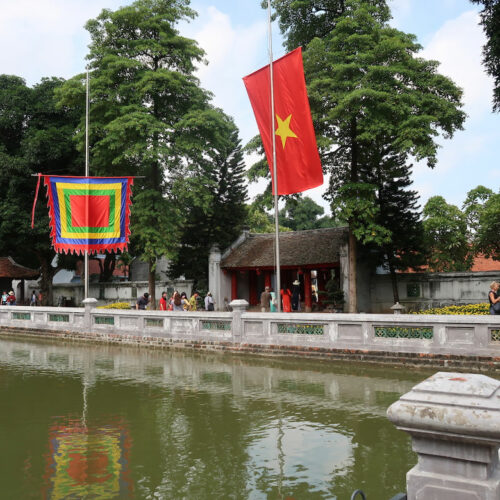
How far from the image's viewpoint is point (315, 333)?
14773 mm

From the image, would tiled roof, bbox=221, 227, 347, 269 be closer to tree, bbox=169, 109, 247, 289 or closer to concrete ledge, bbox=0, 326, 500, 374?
tree, bbox=169, 109, 247, 289

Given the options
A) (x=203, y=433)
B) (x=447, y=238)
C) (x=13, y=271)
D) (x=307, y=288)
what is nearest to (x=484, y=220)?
(x=447, y=238)

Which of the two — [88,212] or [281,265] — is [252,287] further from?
[88,212]

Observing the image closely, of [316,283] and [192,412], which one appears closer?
[192,412]

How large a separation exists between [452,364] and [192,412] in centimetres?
676

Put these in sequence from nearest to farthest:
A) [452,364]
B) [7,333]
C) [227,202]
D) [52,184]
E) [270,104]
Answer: [452,364]
[270,104]
[52,184]
[7,333]
[227,202]

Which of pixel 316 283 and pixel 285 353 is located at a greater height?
pixel 316 283

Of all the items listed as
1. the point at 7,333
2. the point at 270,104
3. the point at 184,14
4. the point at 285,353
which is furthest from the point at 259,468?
the point at 184,14

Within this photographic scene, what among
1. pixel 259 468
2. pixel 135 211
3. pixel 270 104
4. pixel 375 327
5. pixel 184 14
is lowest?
pixel 259 468

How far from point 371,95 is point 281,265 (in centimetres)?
1266

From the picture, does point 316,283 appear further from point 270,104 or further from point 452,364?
point 452,364

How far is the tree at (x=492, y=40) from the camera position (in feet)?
61.2

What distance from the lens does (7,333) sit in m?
24.0

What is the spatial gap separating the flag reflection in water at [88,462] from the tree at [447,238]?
96.0 ft
